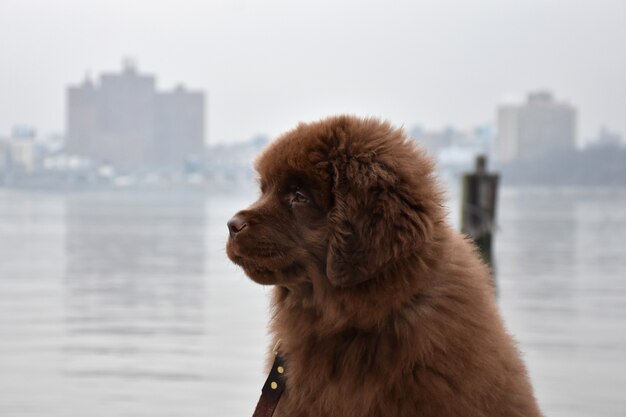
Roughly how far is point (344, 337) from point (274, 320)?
0.41 m

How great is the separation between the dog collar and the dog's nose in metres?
0.56

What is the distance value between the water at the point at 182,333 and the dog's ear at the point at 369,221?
2.12 metres

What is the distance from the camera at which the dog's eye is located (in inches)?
156

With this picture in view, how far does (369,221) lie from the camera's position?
3795mm

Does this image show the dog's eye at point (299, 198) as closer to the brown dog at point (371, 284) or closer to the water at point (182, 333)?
the brown dog at point (371, 284)

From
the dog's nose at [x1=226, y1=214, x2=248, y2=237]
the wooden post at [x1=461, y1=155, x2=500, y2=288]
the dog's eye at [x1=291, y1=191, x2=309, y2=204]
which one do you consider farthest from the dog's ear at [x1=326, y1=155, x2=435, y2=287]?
the wooden post at [x1=461, y1=155, x2=500, y2=288]

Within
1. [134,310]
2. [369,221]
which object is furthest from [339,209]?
[134,310]

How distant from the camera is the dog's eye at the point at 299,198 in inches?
156

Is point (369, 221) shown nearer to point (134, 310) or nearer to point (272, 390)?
point (272, 390)

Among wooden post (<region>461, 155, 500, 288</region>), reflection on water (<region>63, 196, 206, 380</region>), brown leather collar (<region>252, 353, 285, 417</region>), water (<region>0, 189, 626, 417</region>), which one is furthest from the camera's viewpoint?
wooden post (<region>461, 155, 500, 288</region>)

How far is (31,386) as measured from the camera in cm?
952

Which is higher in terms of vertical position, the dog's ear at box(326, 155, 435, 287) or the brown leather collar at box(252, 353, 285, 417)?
the dog's ear at box(326, 155, 435, 287)

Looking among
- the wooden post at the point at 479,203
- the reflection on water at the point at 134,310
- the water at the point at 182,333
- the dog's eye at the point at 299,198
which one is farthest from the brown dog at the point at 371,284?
the wooden post at the point at 479,203

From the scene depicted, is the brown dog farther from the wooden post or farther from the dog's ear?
the wooden post
